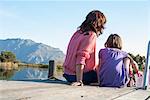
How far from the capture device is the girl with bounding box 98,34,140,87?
19.6ft

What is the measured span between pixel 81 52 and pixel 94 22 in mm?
544

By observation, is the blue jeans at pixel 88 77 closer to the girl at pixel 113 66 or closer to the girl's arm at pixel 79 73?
the girl at pixel 113 66

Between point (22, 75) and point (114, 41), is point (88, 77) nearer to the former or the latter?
point (114, 41)

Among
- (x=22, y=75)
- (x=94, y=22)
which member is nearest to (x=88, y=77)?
(x=94, y=22)

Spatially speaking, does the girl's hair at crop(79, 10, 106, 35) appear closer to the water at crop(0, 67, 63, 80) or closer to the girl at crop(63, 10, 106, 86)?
the girl at crop(63, 10, 106, 86)

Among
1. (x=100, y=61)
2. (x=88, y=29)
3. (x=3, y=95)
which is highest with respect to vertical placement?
(x=88, y=29)

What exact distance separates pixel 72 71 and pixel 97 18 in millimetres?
895

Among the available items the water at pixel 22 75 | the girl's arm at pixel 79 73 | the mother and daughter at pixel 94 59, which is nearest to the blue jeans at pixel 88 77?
the mother and daughter at pixel 94 59

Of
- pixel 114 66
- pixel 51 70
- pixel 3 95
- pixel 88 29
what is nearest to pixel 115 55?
pixel 114 66

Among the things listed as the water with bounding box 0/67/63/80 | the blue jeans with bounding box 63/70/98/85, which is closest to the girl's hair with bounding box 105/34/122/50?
the blue jeans with bounding box 63/70/98/85

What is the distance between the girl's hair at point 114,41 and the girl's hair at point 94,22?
21 cm

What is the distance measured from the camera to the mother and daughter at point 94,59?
5.89 metres

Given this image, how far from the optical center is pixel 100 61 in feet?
20.1

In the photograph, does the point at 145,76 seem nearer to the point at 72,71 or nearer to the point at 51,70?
the point at 72,71
